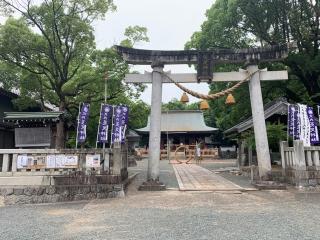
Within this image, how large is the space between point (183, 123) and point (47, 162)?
33152mm

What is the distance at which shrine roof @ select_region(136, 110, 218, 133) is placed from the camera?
131ft

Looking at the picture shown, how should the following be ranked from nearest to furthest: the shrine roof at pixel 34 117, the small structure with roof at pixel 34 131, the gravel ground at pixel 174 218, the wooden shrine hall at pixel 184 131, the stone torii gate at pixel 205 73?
1. the gravel ground at pixel 174 218
2. the stone torii gate at pixel 205 73
3. the shrine roof at pixel 34 117
4. the small structure with roof at pixel 34 131
5. the wooden shrine hall at pixel 184 131

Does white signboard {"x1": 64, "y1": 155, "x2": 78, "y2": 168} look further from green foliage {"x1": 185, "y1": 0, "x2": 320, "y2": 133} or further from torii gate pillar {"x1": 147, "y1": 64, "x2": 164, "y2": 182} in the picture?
green foliage {"x1": 185, "y1": 0, "x2": 320, "y2": 133}

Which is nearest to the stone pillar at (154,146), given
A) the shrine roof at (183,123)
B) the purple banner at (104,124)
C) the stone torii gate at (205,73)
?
the stone torii gate at (205,73)

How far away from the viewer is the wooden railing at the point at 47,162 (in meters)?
10.2

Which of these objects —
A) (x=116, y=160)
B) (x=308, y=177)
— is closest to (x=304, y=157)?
(x=308, y=177)

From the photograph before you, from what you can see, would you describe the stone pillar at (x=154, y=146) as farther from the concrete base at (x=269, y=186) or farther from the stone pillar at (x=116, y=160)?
the concrete base at (x=269, y=186)

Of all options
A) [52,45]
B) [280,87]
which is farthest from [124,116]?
[280,87]

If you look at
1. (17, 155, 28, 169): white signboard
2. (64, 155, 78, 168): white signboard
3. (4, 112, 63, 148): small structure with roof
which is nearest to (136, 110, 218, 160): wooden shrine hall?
(4, 112, 63, 148): small structure with roof

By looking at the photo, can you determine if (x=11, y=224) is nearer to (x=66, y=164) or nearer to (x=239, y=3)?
(x=66, y=164)

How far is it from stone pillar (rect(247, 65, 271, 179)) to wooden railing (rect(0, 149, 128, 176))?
5609mm

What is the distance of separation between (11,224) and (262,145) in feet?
29.8

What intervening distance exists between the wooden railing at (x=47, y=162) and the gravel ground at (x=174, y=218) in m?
1.19

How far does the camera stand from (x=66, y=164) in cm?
1031
